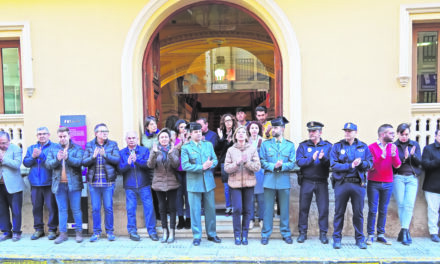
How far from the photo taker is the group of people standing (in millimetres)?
4562

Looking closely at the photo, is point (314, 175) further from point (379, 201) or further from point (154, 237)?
point (154, 237)

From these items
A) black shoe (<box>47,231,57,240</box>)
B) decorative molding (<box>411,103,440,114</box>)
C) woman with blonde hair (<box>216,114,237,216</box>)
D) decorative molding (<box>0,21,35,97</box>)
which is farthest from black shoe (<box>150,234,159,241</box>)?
decorative molding (<box>411,103,440,114</box>)

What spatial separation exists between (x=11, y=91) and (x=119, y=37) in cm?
260

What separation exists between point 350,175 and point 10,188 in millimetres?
5521

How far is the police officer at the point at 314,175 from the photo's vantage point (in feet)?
15.1

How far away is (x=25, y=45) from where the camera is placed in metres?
5.67

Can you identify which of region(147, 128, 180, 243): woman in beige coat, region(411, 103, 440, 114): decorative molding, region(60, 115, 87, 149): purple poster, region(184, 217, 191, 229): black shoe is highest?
region(411, 103, 440, 114): decorative molding

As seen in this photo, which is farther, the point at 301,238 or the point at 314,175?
the point at 301,238

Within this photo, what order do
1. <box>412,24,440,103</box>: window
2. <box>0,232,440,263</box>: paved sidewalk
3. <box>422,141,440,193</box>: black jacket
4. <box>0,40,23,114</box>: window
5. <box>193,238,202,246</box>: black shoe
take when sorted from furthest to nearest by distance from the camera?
1. <box>0,40,23,114</box>: window
2. <box>412,24,440,103</box>: window
3. <box>193,238,202,246</box>: black shoe
4. <box>422,141,440,193</box>: black jacket
5. <box>0,232,440,263</box>: paved sidewalk

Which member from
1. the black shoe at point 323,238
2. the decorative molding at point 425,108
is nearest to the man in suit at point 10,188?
the black shoe at point 323,238

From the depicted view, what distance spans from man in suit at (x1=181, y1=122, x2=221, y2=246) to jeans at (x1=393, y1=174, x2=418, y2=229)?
9.75 feet

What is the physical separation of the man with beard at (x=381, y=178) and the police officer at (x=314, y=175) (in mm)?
694

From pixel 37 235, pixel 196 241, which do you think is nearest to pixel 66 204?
pixel 37 235

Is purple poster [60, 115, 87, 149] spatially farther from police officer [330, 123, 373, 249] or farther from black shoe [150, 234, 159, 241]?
police officer [330, 123, 373, 249]
